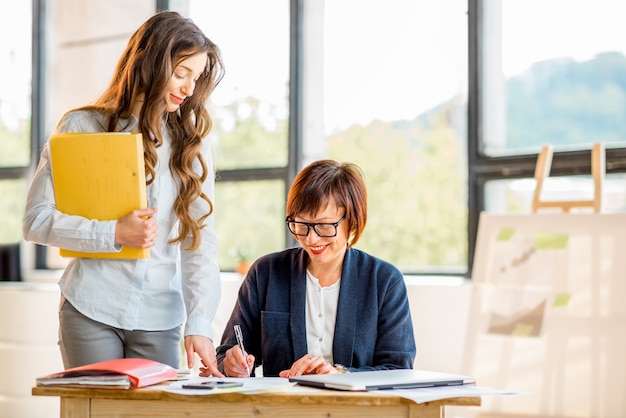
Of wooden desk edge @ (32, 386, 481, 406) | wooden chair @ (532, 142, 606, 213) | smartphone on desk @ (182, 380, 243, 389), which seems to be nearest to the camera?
wooden desk edge @ (32, 386, 481, 406)

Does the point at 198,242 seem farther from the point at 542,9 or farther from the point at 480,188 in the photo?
the point at 542,9

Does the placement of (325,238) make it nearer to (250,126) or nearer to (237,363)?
(237,363)

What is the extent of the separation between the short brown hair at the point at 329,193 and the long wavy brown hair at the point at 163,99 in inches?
9.0

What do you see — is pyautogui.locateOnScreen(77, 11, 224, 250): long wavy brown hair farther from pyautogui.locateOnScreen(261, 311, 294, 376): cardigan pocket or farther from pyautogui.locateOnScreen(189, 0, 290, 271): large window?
pyautogui.locateOnScreen(189, 0, 290, 271): large window

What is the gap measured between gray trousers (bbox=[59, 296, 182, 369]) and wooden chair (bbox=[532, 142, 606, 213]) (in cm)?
162

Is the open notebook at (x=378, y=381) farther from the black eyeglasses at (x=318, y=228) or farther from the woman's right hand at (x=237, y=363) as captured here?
the black eyeglasses at (x=318, y=228)

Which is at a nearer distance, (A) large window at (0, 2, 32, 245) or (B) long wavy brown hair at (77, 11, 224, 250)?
(B) long wavy brown hair at (77, 11, 224, 250)

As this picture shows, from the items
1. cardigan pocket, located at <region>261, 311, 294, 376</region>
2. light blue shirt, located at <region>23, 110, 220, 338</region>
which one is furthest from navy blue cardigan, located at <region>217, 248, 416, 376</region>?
light blue shirt, located at <region>23, 110, 220, 338</region>

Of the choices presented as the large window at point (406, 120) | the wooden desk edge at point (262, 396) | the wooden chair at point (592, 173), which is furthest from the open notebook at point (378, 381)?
the large window at point (406, 120)

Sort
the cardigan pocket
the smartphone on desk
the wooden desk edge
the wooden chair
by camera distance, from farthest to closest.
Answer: the wooden chair → the cardigan pocket → the smartphone on desk → the wooden desk edge

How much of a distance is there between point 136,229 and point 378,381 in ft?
2.10

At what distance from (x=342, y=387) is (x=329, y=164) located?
69 centimetres

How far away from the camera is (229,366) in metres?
2.01

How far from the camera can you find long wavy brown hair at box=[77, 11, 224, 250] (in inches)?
78.6
